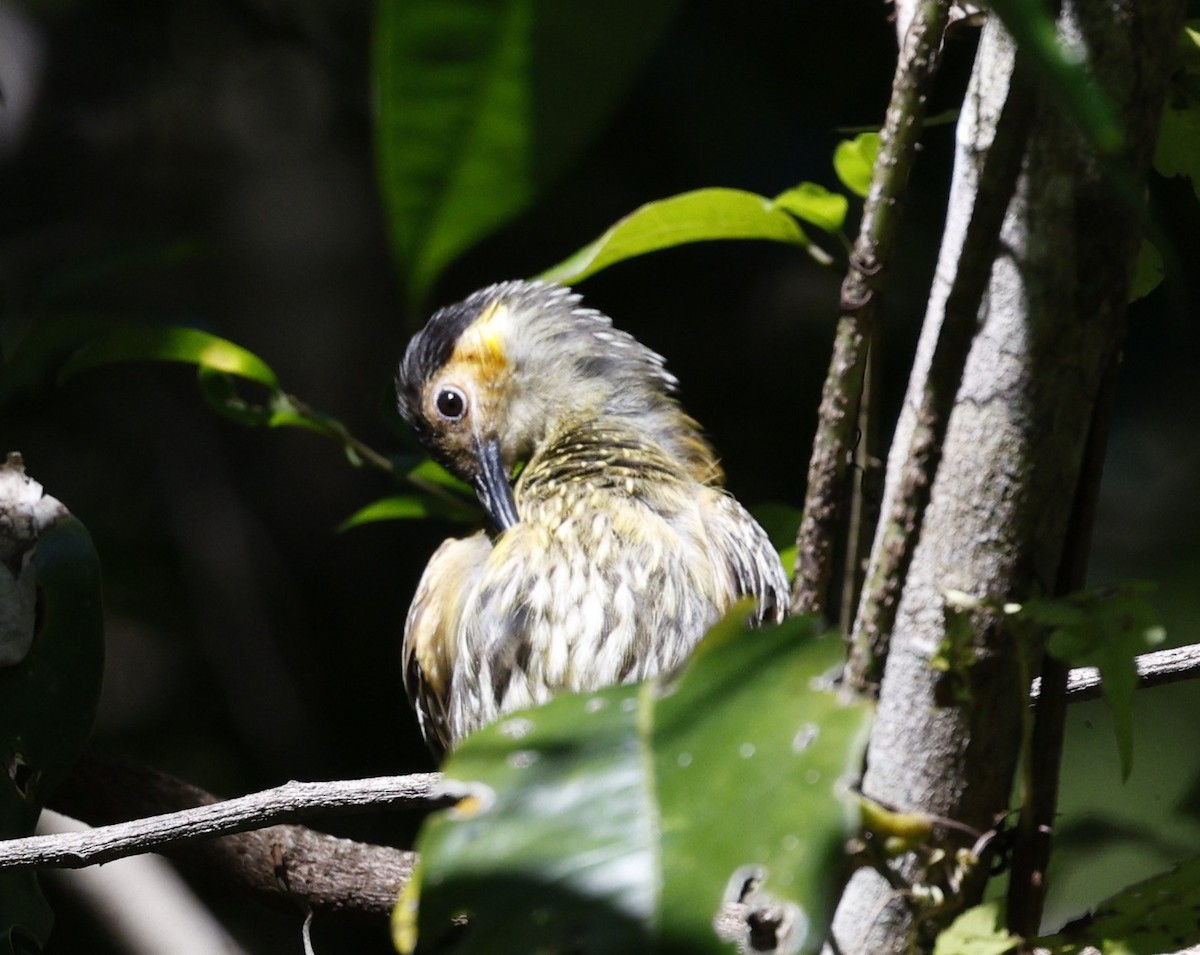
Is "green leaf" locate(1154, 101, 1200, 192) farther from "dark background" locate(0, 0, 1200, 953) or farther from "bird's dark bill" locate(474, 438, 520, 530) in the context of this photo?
"dark background" locate(0, 0, 1200, 953)

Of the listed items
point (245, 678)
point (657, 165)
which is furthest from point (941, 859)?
point (245, 678)

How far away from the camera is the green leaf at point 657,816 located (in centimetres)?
75

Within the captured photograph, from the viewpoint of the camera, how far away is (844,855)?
2.52 feet

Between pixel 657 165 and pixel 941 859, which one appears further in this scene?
pixel 657 165

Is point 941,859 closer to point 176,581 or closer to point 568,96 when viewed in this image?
point 568,96

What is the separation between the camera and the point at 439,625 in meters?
1.96

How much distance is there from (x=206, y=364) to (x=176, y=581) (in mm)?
2468

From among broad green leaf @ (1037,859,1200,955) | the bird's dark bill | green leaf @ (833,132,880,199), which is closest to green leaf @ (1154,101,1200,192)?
green leaf @ (833,132,880,199)

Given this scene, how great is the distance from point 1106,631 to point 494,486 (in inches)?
54.9

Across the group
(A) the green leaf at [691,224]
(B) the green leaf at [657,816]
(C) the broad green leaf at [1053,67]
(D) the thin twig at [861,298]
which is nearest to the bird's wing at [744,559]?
(A) the green leaf at [691,224]

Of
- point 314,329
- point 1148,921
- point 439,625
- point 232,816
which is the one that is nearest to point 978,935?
point 1148,921

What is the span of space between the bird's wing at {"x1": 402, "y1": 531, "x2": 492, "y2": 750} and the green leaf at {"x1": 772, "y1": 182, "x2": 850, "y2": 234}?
64 centimetres

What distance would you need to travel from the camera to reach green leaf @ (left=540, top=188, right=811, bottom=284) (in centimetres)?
165

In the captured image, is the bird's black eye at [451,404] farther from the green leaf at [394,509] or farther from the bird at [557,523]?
the green leaf at [394,509]
